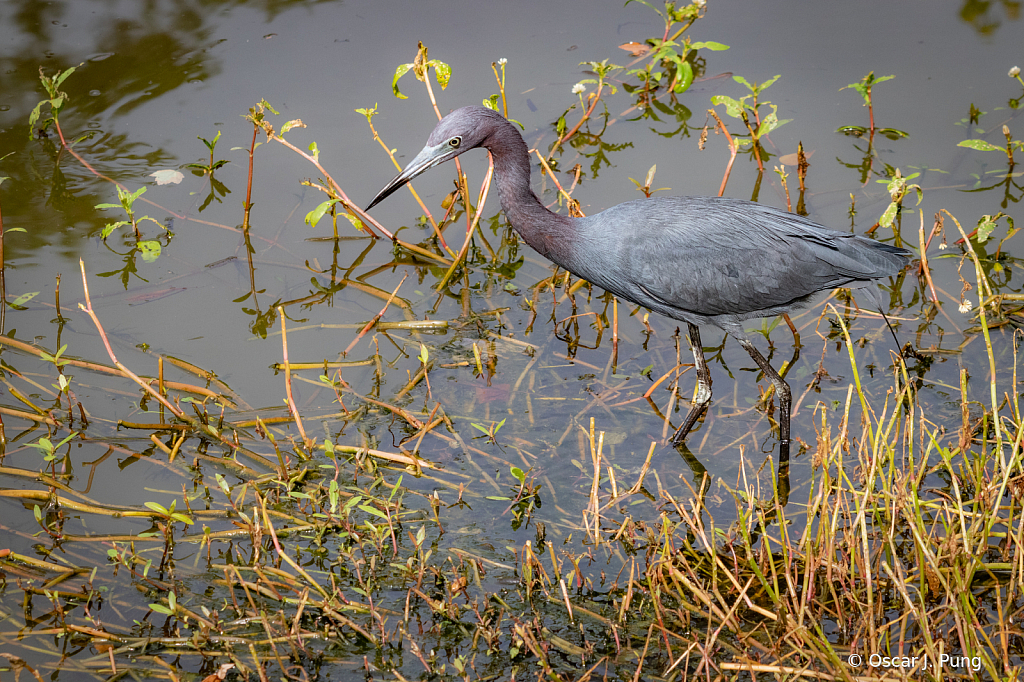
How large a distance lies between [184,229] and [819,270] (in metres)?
3.86

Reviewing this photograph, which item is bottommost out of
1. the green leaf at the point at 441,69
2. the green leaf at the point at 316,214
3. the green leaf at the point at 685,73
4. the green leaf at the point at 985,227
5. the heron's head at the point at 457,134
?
the green leaf at the point at 985,227

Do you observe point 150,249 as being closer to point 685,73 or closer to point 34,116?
point 34,116

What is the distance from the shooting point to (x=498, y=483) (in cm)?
399

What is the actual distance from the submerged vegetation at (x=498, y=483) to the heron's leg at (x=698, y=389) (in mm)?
104

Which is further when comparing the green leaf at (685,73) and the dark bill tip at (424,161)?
the green leaf at (685,73)

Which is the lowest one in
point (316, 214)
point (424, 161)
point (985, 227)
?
point (985, 227)

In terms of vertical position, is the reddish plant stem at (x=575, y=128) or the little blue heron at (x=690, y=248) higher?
→ the reddish plant stem at (x=575, y=128)

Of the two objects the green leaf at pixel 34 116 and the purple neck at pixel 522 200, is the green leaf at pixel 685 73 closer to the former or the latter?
the purple neck at pixel 522 200

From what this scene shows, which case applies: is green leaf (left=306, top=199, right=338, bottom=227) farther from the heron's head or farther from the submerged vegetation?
the heron's head

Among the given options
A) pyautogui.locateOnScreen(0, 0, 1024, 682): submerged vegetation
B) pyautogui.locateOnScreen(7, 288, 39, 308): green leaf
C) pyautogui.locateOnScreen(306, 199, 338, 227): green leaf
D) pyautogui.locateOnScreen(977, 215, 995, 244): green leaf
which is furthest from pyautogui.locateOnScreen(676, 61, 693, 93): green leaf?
pyautogui.locateOnScreen(7, 288, 39, 308): green leaf

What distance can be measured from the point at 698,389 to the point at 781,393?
1.37 ft

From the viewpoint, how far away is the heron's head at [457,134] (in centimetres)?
402

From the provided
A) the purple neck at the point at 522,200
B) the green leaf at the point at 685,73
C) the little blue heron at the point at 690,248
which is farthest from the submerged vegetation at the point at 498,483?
the purple neck at the point at 522,200

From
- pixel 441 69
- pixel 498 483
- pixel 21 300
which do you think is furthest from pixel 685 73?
pixel 21 300
